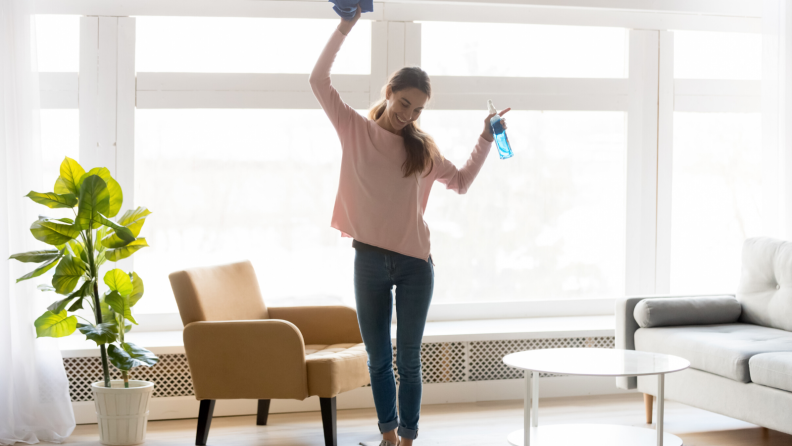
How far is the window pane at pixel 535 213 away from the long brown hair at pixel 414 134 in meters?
1.69

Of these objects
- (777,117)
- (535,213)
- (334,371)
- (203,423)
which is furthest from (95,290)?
(777,117)

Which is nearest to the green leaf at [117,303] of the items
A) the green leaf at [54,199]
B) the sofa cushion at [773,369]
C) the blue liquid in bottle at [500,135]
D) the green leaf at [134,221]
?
the green leaf at [134,221]

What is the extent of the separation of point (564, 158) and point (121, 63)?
2.56 metres

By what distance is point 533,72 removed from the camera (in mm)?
4215

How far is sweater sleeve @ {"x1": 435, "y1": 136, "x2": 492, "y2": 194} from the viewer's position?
249 cm

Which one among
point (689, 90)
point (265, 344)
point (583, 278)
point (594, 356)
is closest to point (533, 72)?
point (689, 90)

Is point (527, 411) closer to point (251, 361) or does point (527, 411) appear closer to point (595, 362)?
point (595, 362)

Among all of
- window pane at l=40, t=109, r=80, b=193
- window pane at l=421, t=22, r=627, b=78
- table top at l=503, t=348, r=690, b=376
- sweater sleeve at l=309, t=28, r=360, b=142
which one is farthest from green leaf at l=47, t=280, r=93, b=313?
window pane at l=421, t=22, r=627, b=78

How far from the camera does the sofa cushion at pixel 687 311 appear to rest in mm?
3248

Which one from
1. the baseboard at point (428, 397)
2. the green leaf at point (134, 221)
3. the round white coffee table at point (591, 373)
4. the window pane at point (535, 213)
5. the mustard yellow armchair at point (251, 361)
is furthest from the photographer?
the window pane at point (535, 213)

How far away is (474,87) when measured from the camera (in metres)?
4.11

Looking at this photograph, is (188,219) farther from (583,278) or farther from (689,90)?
(689,90)

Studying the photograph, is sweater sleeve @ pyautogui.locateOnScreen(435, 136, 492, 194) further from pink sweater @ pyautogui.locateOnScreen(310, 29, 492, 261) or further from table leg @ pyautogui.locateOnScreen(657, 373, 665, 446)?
table leg @ pyautogui.locateOnScreen(657, 373, 665, 446)

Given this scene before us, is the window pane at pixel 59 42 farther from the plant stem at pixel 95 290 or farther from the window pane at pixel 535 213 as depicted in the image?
the window pane at pixel 535 213
